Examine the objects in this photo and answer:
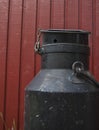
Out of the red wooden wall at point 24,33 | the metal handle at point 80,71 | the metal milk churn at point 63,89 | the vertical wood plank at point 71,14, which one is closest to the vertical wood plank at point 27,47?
the red wooden wall at point 24,33

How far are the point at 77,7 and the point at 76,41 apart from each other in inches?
37.1

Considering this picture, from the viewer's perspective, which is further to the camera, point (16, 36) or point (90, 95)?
point (16, 36)

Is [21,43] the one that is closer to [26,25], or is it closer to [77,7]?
[26,25]

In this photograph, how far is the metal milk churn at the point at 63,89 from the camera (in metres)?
1.44

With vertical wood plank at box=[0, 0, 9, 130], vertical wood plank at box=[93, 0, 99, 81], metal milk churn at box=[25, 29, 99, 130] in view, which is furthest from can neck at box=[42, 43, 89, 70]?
vertical wood plank at box=[0, 0, 9, 130]

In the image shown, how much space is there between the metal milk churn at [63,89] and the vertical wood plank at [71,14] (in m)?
0.79

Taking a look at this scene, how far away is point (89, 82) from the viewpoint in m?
1.56

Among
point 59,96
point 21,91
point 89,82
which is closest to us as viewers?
point 59,96

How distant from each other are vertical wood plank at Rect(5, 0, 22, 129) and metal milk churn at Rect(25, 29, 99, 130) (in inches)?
32.2

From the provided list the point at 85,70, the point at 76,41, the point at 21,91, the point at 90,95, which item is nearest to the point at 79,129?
the point at 90,95

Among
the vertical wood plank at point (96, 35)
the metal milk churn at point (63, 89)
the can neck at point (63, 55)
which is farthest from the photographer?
the vertical wood plank at point (96, 35)

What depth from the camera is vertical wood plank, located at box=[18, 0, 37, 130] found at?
2410 mm

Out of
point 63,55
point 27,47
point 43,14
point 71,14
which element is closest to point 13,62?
point 27,47

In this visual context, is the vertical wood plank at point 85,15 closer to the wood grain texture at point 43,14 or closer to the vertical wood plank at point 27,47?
the wood grain texture at point 43,14
